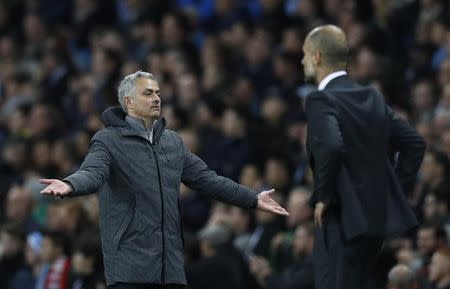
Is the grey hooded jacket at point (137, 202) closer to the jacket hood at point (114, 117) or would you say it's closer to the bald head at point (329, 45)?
the jacket hood at point (114, 117)

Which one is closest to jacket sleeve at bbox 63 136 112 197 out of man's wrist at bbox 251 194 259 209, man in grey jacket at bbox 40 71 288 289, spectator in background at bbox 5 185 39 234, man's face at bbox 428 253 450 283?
man in grey jacket at bbox 40 71 288 289

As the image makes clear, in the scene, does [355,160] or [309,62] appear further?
[309,62]

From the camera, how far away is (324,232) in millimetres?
6895

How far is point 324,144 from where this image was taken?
6.71 m

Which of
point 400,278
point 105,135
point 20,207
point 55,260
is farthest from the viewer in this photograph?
point 20,207

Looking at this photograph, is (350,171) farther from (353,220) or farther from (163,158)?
(163,158)

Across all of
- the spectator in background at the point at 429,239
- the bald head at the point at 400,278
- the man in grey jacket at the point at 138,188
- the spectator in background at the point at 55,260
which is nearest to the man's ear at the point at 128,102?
the man in grey jacket at the point at 138,188

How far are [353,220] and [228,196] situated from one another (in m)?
0.93

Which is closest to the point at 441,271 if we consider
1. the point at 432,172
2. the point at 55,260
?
the point at 432,172

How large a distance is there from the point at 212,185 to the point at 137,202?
56 cm

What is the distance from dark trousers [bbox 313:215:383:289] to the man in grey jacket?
78cm

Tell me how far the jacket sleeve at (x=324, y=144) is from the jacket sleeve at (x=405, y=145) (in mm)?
444

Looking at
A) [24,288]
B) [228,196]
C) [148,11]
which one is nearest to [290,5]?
[148,11]

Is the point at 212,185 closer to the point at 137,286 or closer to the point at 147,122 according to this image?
the point at 147,122
